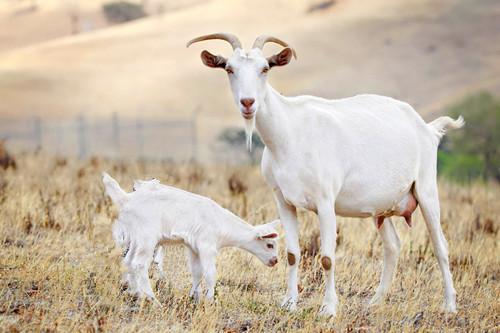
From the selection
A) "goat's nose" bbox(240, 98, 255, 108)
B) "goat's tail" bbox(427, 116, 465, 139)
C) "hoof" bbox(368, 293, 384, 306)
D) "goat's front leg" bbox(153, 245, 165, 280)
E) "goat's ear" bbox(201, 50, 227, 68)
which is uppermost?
"goat's ear" bbox(201, 50, 227, 68)

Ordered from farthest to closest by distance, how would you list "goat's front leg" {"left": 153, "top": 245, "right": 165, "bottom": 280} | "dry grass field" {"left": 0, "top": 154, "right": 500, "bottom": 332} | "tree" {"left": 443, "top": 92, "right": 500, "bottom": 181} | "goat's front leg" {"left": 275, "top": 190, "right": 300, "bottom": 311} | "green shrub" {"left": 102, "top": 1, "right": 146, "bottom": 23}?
"green shrub" {"left": 102, "top": 1, "right": 146, "bottom": 23}, "tree" {"left": 443, "top": 92, "right": 500, "bottom": 181}, "goat's front leg" {"left": 153, "top": 245, "right": 165, "bottom": 280}, "goat's front leg" {"left": 275, "top": 190, "right": 300, "bottom": 311}, "dry grass field" {"left": 0, "top": 154, "right": 500, "bottom": 332}

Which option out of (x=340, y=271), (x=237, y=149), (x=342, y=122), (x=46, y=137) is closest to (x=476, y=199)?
(x=340, y=271)

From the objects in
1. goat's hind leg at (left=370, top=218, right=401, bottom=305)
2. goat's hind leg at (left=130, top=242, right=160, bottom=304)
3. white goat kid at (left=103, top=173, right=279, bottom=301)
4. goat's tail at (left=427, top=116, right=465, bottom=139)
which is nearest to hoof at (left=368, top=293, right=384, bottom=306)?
goat's hind leg at (left=370, top=218, right=401, bottom=305)

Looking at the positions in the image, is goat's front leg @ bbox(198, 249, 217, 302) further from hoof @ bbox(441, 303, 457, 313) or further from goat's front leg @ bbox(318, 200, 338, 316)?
hoof @ bbox(441, 303, 457, 313)

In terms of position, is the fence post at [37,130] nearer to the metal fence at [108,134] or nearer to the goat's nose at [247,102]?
the metal fence at [108,134]

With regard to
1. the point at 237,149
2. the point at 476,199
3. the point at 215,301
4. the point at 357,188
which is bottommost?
the point at 237,149

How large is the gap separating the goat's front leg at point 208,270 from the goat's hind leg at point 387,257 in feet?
6.59

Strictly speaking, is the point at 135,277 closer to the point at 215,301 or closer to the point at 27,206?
the point at 215,301

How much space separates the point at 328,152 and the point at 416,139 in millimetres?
1423

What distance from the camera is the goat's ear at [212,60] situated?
8.12 meters

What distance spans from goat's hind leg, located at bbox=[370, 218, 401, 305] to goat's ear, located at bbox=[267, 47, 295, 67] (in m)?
2.44

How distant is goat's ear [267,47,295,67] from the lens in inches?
319

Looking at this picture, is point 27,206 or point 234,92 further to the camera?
point 27,206

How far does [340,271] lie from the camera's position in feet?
34.4
